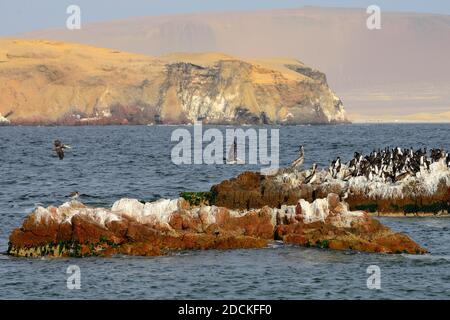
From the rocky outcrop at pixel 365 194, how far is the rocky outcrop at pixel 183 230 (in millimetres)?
7360

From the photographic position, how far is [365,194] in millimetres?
41281

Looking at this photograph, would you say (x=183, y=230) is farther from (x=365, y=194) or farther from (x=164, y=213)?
(x=365, y=194)

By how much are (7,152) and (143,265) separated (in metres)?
78.7

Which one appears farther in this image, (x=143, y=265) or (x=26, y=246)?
(x=26, y=246)

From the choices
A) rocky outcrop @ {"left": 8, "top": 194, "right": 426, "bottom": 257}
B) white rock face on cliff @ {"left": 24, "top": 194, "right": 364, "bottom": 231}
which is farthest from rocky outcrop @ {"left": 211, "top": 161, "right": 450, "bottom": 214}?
rocky outcrop @ {"left": 8, "top": 194, "right": 426, "bottom": 257}

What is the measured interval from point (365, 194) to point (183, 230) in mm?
11978

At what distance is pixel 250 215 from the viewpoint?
33156 mm

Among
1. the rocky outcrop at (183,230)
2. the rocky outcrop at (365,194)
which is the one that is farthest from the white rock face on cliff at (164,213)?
the rocky outcrop at (365,194)

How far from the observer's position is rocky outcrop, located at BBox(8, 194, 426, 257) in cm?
3019

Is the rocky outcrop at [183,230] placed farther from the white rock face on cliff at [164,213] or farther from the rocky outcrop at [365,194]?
the rocky outcrop at [365,194]

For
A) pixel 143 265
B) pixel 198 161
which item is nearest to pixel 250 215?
pixel 143 265
